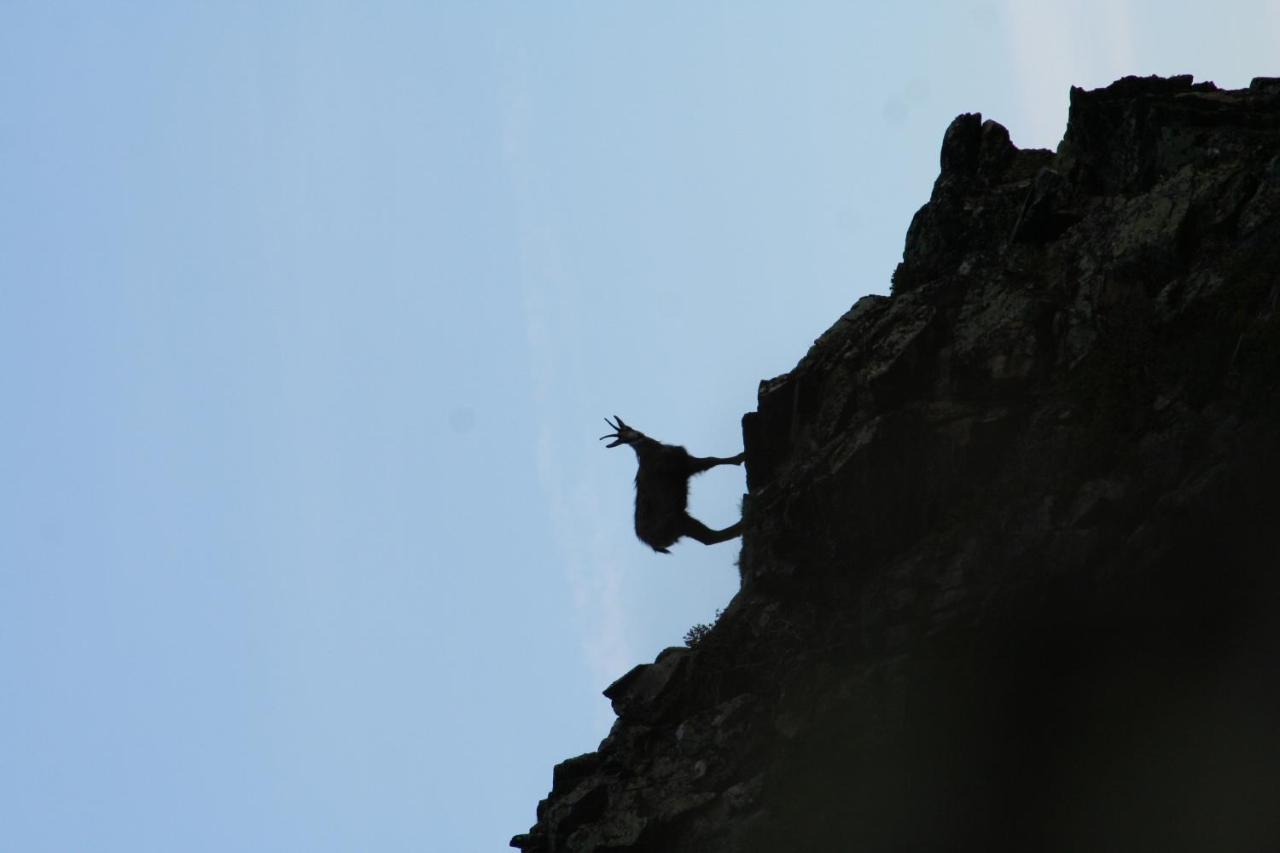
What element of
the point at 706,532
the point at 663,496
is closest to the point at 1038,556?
the point at 706,532

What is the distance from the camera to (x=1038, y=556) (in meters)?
19.0

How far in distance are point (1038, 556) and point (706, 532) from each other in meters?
8.87

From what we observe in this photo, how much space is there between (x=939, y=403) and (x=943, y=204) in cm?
553

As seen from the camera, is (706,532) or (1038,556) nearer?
(1038,556)

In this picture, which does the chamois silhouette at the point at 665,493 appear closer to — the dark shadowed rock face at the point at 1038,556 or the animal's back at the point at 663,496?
the animal's back at the point at 663,496

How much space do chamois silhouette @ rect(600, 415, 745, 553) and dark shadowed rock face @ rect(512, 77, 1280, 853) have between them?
8.95 ft

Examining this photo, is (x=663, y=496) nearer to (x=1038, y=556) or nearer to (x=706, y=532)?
(x=706, y=532)

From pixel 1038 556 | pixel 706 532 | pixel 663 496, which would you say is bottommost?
pixel 1038 556

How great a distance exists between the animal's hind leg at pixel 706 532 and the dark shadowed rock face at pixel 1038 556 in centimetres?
138

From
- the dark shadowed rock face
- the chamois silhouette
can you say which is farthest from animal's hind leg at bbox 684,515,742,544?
the dark shadowed rock face

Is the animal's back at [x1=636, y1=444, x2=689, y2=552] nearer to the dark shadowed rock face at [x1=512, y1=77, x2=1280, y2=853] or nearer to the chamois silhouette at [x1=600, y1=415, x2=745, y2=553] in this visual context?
the chamois silhouette at [x1=600, y1=415, x2=745, y2=553]

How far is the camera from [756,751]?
21.7 metres

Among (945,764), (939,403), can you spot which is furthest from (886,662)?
(939,403)

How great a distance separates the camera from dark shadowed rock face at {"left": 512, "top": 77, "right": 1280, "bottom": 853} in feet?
59.7
